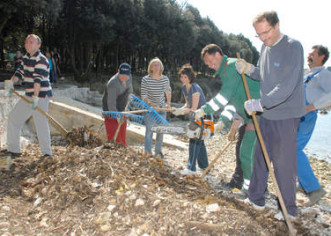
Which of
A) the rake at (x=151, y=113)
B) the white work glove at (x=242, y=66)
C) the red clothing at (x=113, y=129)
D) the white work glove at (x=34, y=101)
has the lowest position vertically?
the red clothing at (x=113, y=129)

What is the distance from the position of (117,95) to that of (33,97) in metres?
1.41

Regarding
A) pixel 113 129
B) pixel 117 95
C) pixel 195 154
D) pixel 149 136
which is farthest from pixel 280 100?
pixel 113 129

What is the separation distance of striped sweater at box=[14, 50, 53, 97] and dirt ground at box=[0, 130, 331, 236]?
1.08 m

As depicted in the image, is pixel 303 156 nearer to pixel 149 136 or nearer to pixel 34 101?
pixel 149 136

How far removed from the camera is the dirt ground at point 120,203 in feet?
8.91

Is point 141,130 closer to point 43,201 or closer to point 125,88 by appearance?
point 125,88

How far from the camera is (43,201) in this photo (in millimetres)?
3342

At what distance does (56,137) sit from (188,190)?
533 cm

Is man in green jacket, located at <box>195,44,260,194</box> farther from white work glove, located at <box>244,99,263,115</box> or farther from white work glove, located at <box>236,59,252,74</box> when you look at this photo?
white work glove, located at <box>244,99,263,115</box>

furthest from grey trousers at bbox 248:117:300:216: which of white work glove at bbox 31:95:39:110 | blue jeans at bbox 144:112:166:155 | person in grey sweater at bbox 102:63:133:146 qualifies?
white work glove at bbox 31:95:39:110

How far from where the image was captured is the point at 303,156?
3.70 m

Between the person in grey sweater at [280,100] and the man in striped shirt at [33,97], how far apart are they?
3065 mm

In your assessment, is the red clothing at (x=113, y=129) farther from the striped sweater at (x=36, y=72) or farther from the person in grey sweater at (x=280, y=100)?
the person in grey sweater at (x=280, y=100)

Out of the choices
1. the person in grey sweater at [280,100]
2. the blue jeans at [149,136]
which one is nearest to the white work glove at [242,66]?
the person in grey sweater at [280,100]
